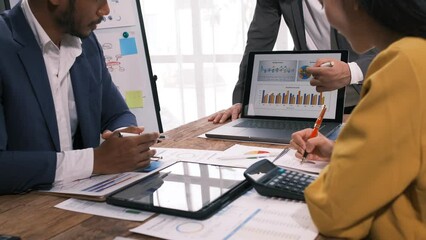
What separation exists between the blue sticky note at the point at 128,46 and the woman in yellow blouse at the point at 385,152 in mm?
1944

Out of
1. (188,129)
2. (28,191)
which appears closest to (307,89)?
(188,129)

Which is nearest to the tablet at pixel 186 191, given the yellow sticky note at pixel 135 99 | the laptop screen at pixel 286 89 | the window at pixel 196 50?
the laptop screen at pixel 286 89

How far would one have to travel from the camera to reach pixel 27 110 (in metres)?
1.21

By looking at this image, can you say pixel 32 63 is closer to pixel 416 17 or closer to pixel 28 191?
pixel 28 191

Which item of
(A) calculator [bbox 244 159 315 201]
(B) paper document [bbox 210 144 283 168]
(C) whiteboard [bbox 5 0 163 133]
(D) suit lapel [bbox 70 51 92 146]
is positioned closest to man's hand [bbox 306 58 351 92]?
(B) paper document [bbox 210 144 283 168]

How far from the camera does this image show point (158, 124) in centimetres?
263

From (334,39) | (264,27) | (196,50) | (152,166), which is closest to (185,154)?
(152,166)

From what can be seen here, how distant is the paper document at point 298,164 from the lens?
102 cm

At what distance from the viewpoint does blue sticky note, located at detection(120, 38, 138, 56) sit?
253 centimetres

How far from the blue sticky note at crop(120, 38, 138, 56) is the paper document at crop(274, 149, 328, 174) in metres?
1.61

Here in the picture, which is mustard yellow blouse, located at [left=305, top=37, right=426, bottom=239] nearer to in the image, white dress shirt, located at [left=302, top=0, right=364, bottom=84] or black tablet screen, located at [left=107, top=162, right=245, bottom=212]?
black tablet screen, located at [left=107, top=162, right=245, bottom=212]

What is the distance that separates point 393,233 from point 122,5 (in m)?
2.14

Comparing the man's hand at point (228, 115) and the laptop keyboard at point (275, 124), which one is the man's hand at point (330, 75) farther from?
the man's hand at point (228, 115)

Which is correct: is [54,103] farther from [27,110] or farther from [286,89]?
[286,89]
